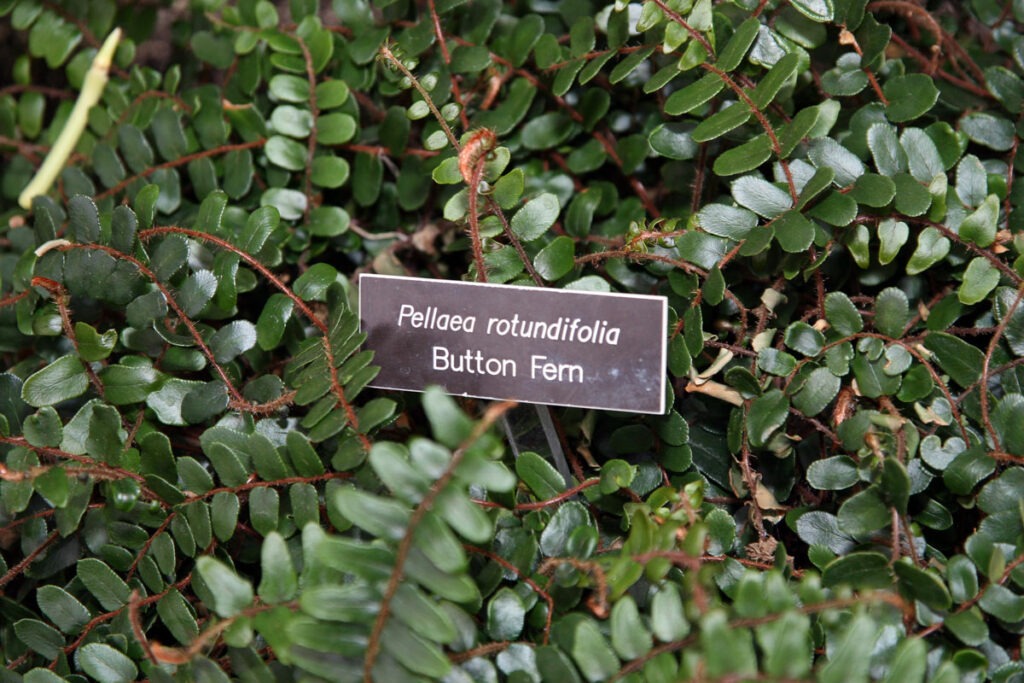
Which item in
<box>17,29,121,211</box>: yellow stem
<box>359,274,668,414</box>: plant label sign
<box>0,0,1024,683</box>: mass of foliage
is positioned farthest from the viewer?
<box>17,29,121,211</box>: yellow stem

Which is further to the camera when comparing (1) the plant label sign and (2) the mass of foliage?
(1) the plant label sign

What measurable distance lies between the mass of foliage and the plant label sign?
0.20 ft

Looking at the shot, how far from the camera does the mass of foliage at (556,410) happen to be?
2.83 feet

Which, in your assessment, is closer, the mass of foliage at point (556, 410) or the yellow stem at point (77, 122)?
the mass of foliage at point (556, 410)

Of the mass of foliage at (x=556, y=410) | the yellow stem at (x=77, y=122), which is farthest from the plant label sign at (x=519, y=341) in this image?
the yellow stem at (x=77, y=122)

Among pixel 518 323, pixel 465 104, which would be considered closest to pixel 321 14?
pixel 465 104

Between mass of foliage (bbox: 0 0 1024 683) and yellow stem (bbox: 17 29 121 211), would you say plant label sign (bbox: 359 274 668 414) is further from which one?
yellow stem (bbox: 17 29 121 211)

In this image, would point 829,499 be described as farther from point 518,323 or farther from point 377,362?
point 377,362

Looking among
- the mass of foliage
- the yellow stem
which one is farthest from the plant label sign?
the yellow stem

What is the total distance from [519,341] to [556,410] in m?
0.24

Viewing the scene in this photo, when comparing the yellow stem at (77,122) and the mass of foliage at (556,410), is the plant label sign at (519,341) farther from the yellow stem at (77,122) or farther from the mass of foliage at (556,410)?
the yellow stem at (77,122)

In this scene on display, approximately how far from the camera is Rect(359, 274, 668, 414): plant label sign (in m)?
1.04

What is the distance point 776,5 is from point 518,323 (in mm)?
692

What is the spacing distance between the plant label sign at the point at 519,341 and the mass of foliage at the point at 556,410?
0.06 m
